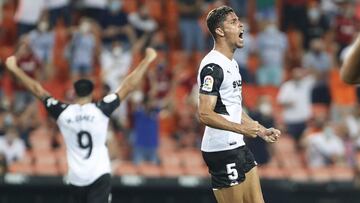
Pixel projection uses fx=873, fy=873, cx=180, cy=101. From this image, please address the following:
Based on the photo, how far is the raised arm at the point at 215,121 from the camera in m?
6.16

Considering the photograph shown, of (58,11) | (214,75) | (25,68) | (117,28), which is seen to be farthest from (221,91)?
(58,11)

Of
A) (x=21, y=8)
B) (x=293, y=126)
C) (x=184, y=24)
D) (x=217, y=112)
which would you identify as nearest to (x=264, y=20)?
(x=184, y=24)

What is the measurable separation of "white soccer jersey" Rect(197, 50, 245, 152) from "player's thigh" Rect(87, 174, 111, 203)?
187 centimetres

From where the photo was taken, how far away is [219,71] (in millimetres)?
6613

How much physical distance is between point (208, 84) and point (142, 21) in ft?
39.0

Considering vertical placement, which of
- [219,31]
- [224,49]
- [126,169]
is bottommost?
[126,169]

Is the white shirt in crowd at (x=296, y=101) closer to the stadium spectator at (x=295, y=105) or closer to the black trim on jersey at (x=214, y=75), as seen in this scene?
the stadium spectator at (x=295, y=105)

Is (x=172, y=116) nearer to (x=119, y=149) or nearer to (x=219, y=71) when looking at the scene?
(x=119, y=149)

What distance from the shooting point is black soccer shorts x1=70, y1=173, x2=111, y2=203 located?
837cm

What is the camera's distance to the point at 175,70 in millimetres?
18047

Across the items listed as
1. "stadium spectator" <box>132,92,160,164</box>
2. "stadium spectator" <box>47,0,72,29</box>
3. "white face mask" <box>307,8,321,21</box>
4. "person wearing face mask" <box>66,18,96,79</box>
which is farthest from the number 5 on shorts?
"white face mask" <box>307,8,321,21</box>

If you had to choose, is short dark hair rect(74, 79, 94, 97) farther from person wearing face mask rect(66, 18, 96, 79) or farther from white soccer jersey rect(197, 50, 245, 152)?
person wearing face mask rect(66, 18, 96, 79)

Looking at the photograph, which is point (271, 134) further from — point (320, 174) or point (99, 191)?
point (320, 174)

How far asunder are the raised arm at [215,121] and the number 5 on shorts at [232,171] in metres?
0.48
